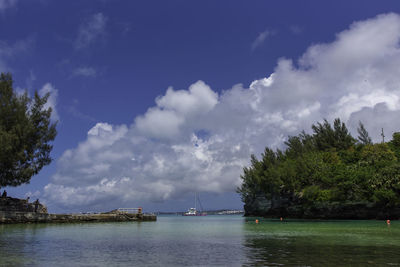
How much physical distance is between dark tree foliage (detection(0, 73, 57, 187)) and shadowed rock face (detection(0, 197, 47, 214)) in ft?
17.5

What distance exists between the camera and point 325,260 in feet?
42.1

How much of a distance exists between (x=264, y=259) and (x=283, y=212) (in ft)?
258

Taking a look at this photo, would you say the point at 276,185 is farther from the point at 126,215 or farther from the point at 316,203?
the point at 126,215

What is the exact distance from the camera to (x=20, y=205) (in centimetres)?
4912

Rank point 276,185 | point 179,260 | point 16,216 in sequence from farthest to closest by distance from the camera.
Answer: point 276,185 → point 16,216 → point 179,260

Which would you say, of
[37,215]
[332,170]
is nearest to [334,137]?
[332,170]

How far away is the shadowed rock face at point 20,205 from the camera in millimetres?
46531

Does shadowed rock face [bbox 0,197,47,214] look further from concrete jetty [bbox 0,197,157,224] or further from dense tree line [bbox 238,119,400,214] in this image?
dense tree line [bbox 238,119,400,214]

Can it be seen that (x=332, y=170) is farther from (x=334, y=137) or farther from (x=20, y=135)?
(x=20, y=135)

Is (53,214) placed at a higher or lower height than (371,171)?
lower

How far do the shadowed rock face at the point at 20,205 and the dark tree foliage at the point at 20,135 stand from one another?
5.33m

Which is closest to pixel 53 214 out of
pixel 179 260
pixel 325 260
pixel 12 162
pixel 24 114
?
pixel 12 162

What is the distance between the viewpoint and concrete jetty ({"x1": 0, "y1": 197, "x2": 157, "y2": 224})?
45.2 m

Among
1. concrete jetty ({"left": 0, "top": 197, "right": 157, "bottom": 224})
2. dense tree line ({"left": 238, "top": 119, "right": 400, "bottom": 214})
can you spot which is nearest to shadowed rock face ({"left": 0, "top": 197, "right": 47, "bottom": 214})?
concrete jetty ({"left": 0, "top": 197, "right": 157, "bottom": 224})
